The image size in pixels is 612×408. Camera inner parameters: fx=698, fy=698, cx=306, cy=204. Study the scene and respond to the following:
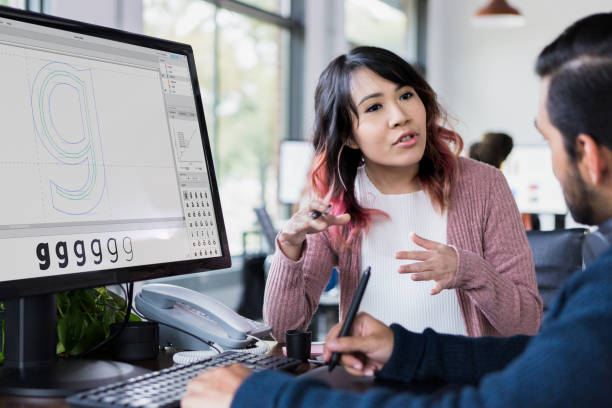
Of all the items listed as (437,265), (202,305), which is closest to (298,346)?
(202,305)

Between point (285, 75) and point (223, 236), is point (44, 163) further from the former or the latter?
point (285, 75)

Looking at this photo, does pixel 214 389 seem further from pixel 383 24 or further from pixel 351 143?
pixel 383 24

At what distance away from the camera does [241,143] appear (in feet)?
14.6

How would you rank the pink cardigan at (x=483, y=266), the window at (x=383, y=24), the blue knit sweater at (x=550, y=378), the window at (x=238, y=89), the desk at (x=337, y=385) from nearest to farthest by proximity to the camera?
the blue knit sweater at (x=550, y=378)
the desk at (x=337, y=385)
the pink cardigan at (x=483, y=266)
the window at (x=238, y=89)
the window at (x=383, y=24)

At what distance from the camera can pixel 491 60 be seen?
6914 millimetres

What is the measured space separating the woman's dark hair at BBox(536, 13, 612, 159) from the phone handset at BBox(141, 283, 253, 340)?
2.04 feet

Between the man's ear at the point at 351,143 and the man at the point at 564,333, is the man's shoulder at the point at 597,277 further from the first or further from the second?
the man's ear at the point at 351,143

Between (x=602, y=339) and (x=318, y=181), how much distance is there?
1076 millimetres

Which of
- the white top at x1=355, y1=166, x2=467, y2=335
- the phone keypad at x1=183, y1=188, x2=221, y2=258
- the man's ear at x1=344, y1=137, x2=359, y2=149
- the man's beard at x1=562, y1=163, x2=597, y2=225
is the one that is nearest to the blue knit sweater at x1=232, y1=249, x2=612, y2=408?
the man's beard at x1=562, y1=163, x2=597, y2=225

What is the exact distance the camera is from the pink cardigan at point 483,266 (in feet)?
4.54

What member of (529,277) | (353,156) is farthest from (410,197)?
(529,277)

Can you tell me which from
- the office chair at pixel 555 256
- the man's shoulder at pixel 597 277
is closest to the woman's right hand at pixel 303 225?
the man's shoulder at pixel 597 277

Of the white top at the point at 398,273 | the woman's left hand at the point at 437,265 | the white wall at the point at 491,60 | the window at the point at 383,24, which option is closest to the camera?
the woman's left hand at the point at 437,265

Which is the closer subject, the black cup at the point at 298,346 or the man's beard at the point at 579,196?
the man's beard at the point at 579,196
